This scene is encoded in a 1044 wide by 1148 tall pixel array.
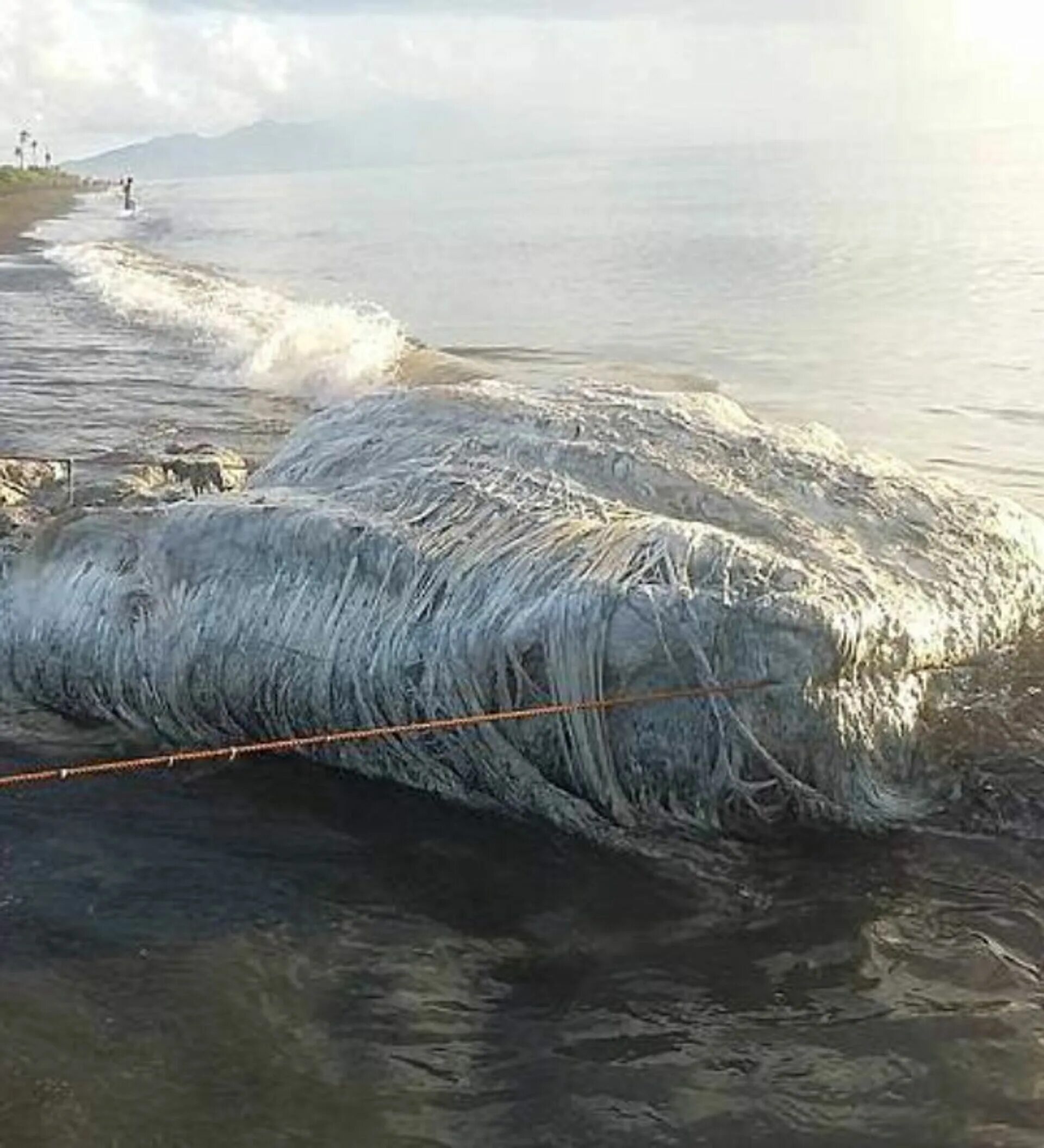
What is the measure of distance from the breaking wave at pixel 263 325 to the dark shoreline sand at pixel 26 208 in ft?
49.9

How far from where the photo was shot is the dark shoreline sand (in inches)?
1881

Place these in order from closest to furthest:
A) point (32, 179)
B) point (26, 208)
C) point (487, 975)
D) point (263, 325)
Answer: point (487, 975), point (263, 325), point (26, 208), point (32, 179)

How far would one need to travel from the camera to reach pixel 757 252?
1332 inches

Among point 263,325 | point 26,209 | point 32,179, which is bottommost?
point 263,325

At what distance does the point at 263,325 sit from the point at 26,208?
5637cm

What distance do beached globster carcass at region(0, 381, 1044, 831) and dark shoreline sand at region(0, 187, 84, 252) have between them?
3687cm

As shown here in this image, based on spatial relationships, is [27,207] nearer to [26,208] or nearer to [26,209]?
[26,208]

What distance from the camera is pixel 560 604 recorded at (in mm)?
5078

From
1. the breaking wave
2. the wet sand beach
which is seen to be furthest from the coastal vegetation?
the breaking wave

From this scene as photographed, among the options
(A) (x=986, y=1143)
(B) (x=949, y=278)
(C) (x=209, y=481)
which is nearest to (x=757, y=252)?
(B) (x=949, y=278)

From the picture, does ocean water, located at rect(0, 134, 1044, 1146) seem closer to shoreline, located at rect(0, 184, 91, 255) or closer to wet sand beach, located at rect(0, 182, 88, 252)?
shoreline, located at rect(0, 184, 91, 255)

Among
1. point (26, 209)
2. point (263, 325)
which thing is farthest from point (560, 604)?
point (26, 209)

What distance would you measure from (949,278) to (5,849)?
23.9 meters

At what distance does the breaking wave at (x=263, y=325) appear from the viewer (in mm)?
15367
